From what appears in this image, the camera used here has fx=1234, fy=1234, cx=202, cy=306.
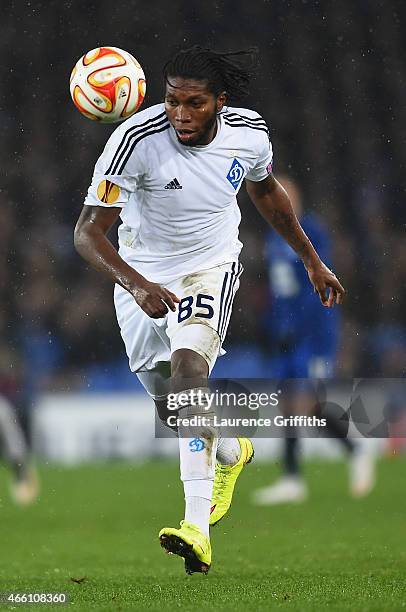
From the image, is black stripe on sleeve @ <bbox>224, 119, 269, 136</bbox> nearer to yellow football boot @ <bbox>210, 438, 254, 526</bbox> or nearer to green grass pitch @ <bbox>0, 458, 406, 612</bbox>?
yellow football boot @ <bbox>210, 438, 254, 526</bbox>

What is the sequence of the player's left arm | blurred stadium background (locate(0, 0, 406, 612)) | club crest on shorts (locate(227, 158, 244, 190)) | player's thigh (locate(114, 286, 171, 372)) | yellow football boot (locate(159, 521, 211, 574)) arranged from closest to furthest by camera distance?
yellow football boot (locate(159, 521, 211, 574)) < club crest on shorts (locate(227, 158, 244, 190)) < player's thigh (locate(114, 286, 171, 372)) < the player's left arm < blurred stadium background (locate(0, 0, 406, 612))

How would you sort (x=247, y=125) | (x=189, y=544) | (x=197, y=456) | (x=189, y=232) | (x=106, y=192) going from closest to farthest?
1. (x=189, y=544)
2. (x=197, y=456)
3. (x=106, y=192)
4. (x=189, y=232)
5. (x=247, y=125)

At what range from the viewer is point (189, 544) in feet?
14.5

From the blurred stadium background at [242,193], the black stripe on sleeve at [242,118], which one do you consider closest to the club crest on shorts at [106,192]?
the black stripe on sleeve at [242,118]

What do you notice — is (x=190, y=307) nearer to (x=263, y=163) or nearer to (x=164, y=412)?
(x=164, y=412)

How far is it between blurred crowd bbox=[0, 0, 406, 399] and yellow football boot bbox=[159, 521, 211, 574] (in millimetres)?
6741

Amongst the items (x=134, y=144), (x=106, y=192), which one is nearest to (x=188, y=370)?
(x=106, y=192)

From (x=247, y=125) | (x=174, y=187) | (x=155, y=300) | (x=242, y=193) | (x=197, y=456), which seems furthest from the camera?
(x=242, y=193)

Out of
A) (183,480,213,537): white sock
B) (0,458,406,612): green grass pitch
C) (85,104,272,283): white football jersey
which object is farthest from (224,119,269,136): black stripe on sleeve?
(0,458,406,612): green grass pitch

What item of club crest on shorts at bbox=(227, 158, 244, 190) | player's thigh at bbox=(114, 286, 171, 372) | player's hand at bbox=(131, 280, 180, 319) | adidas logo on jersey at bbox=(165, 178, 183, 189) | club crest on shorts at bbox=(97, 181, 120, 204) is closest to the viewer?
player's hand at bbox=(131, 280, 180, 319)

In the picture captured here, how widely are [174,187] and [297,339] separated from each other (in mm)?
3958

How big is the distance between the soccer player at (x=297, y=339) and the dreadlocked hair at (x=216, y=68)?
10.9 feet

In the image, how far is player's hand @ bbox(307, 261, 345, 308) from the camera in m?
5.32

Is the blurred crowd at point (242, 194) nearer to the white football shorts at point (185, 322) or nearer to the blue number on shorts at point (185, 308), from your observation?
the white football shorts at point (185, 322)
